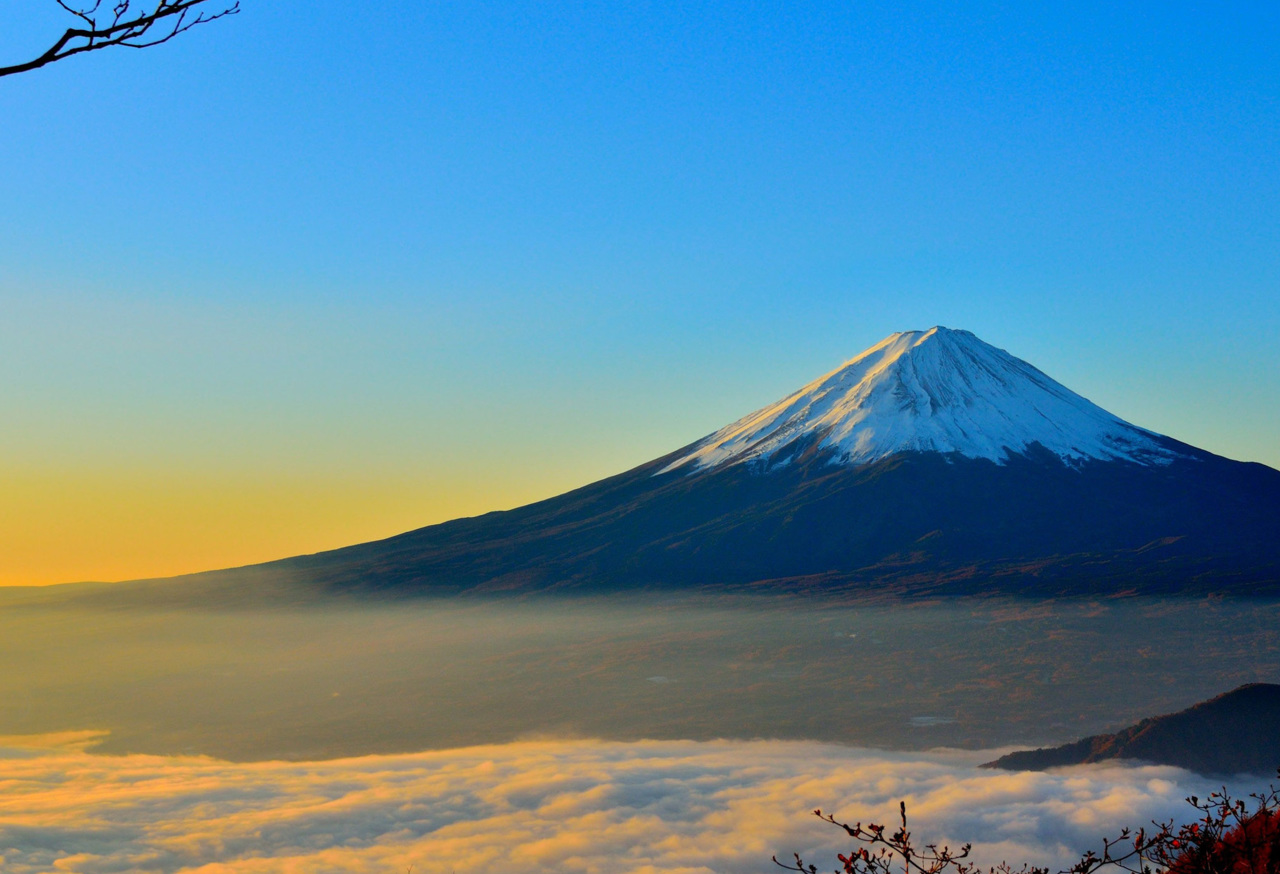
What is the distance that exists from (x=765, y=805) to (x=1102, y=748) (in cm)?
3795

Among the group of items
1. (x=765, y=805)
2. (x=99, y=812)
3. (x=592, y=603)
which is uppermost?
(x=592, y=603)

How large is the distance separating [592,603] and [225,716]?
6979cm

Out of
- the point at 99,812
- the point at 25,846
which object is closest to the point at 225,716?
the point at 99,812

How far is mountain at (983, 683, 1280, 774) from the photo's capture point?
103188mm

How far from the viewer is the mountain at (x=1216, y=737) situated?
339 feet

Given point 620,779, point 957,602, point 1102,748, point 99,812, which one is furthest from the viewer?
point 957,602

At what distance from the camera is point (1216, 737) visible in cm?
10650

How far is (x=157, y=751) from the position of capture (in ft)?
575

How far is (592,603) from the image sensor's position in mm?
198750

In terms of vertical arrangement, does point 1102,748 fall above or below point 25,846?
below

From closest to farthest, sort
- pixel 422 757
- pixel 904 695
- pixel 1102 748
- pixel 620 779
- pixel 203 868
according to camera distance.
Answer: pixel 203 868 → pixel 1102 748 → pixel 620 779 → pixel 422 757 → pixel 904 695

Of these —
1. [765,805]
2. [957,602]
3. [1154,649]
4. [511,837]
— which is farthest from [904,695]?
[511,837]

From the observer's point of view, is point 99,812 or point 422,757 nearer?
point 99,812

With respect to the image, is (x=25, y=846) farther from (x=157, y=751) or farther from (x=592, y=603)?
(x=592, y=603)
